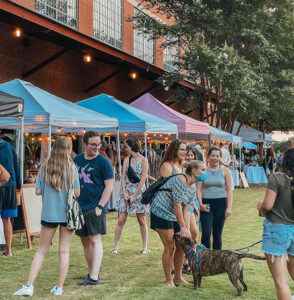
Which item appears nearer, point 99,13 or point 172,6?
point 99,13

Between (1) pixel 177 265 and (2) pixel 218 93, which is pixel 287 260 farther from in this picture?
(2) pixel 218 93

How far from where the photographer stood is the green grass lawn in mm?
5875

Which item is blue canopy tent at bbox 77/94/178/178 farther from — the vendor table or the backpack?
the vendor table

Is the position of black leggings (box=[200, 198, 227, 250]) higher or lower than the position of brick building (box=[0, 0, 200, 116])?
lower

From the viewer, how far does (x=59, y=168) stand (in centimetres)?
541

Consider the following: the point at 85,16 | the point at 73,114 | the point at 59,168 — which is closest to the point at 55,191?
the point at 59,168

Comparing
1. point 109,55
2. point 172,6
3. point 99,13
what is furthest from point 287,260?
point 172,6

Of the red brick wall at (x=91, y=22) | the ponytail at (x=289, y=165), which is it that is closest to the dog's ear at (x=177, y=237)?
the ponytail at (x=289, y=165)

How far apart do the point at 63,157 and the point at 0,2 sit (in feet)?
29.6

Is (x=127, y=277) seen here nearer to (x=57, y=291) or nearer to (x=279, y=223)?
(x=57, y=291)

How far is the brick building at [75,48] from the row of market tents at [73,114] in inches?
118

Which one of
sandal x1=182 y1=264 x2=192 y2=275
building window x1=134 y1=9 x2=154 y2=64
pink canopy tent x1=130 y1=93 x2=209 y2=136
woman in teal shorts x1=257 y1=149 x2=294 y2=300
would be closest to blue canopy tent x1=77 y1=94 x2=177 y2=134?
pink canopy tent x1=130 y1=93 x2=209 y2=136

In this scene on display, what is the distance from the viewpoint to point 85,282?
6.23 meters

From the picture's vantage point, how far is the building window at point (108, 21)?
2150 cm
